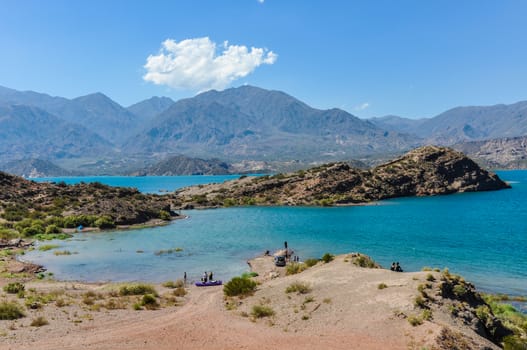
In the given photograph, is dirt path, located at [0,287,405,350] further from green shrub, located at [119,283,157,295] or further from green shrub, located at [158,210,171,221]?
green shrub, located at [158,210,171,221]

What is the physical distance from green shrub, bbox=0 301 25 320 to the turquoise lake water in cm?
1841

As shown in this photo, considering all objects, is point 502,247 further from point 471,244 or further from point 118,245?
point 118,245

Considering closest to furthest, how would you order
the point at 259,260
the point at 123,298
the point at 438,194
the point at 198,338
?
1. the point at 198,338
2. the point at 123,298
3. the point at 259,260
4. the point at 438,194

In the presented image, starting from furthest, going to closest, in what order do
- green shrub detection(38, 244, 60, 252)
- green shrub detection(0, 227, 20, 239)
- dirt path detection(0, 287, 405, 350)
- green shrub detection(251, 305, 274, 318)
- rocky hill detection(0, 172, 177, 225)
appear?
rocky hill detection(0, 172, 177, 225)
green shrub detection(0, 227, 20, 239)
green shrub detection(38, 244, 60, 252)
green shrub detection(251, 305, 274, 318)
dirt path detection(0, 287, 405, 350)

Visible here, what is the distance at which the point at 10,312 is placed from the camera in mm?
27328

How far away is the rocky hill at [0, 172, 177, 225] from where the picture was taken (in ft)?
313

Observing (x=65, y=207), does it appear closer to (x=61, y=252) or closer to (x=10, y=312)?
(x=61, y=252)

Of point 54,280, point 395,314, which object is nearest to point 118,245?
point 54,280

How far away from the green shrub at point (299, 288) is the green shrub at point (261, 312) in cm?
378

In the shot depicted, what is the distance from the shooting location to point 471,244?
64.2 metres

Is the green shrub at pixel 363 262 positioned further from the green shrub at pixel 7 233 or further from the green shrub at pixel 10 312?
the green shrub at pixel 7 233

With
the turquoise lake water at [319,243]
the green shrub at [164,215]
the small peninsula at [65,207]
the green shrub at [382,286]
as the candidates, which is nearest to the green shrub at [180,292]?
the turquoise lake water at [319,243]

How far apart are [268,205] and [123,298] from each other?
110459 millimetres

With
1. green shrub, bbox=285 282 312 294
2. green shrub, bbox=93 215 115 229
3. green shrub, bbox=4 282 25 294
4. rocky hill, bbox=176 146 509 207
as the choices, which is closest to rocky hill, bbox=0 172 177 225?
green shrub, bbox=93 215 115 229
